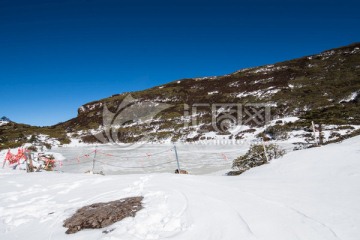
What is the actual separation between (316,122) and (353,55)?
2670 centimetres

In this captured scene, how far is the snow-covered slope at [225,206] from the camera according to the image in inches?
128

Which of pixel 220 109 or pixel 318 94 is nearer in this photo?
pixel 318 94

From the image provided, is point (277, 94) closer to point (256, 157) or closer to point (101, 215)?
point (256, 157)

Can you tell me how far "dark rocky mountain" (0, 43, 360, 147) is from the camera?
2694 centimetres

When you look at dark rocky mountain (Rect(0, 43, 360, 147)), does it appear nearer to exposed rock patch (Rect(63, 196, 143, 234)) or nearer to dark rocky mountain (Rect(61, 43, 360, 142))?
dark rocky mountain (Rect(61, 43, 360, 142))

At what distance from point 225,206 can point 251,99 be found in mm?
34278

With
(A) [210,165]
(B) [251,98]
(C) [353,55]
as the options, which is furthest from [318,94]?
(A) [210,165]

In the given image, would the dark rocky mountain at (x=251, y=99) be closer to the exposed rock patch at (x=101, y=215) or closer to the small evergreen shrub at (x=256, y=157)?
the small evergreen shrub at (x=256, y=157)

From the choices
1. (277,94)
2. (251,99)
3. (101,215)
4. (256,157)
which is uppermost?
(277,94)

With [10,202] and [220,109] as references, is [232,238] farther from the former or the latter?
[220,109]

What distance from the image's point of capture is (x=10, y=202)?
20.5 feet

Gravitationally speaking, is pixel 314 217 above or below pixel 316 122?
below

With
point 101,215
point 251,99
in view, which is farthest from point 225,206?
point 251,99

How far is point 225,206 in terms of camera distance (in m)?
4.25
